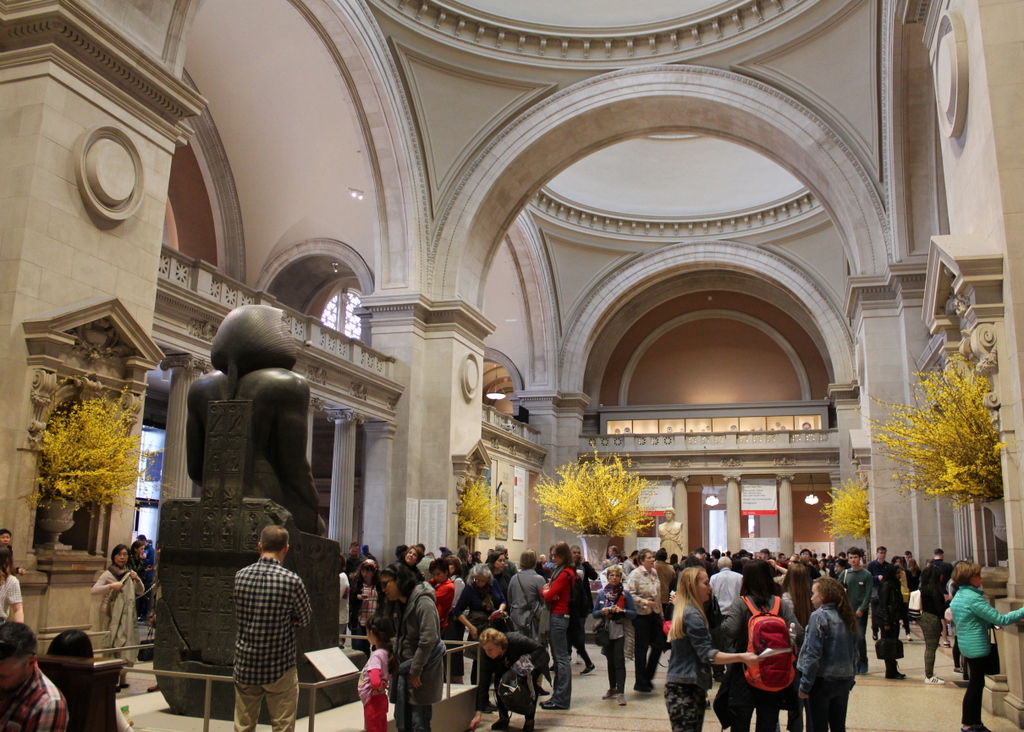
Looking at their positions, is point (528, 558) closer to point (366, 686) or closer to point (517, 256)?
point (366, 686)

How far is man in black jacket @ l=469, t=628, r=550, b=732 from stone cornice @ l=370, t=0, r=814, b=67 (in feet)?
45.1

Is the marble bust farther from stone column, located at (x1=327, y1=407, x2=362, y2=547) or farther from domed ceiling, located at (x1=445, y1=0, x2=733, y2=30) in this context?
domed ceiling, located at (x1=445, y1=0, x2=733, y2=30)

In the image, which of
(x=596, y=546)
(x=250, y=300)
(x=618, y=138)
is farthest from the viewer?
(x=618, y=138)

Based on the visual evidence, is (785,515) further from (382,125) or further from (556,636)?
(556,636)

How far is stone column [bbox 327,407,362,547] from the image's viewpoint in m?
15.8

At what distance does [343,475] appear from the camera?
16.2 meters

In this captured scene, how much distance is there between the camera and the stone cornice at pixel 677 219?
86.2 feet

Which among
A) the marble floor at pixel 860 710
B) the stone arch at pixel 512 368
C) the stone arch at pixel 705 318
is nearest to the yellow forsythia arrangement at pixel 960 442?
the marble floor at pixel 860 710

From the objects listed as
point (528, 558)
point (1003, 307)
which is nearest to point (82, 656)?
point (528, 558)

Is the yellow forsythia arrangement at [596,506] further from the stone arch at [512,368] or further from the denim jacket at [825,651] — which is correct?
the denim jacket at [825,651]

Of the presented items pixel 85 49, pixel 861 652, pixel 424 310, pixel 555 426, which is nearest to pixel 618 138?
pixel 424 310

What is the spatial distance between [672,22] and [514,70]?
3.52 meters

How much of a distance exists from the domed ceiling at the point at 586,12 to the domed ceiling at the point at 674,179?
815 cm

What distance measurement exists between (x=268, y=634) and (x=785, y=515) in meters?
26.2
